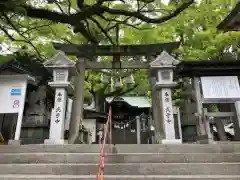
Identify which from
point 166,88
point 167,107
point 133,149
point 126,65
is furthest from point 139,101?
point 133,149

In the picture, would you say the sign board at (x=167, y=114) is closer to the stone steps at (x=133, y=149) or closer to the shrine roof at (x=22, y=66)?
the stone steps at (x=133, y=149)

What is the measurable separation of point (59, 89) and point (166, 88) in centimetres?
365

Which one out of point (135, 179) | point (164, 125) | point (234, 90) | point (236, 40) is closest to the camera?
point (135, 179)

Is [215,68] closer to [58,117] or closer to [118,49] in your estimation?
[118,49]

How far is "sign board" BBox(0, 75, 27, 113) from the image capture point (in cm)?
726

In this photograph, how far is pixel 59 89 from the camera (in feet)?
24.6

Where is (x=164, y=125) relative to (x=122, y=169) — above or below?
above

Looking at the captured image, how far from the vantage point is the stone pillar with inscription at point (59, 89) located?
698 cm

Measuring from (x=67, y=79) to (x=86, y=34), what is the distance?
2.25 meters

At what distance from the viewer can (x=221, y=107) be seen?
9539 millimetres

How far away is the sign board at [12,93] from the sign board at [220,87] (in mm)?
6308

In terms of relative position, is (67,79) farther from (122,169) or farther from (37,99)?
(122,169)

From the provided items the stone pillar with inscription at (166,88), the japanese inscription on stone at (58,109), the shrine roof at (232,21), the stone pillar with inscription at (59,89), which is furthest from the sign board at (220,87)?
the japanese inscription on stone at (58,109)

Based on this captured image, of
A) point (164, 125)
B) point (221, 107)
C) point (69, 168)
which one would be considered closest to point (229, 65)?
point (221, 107)
